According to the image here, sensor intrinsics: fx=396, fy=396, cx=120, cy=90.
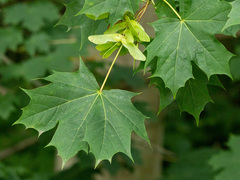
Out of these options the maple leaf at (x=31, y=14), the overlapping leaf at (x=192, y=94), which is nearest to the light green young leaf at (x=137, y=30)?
the overlapping leaf at (x=192, y=94)

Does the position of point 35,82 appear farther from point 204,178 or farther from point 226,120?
point 226,120

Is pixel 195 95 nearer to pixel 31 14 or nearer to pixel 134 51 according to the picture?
pixel 134 51

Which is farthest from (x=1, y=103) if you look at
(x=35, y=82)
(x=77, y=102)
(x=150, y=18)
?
(x=77, y=102)

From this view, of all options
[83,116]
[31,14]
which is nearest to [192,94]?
[83,116]

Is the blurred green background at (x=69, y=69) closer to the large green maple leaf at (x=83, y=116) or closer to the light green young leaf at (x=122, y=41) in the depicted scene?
the large green maple leaf at (x=83, y=116)

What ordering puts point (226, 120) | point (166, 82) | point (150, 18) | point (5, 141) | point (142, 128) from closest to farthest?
point (166, 82), point (142, 128), point (150, 18), point (226, 120), point (5, 141)
